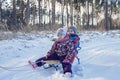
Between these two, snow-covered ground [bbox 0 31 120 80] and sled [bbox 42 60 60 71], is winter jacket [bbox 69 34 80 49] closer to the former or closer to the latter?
snow-covered ground [bbox 0 31 120 80]

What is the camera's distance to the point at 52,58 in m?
6.11

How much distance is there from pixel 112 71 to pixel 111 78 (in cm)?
32

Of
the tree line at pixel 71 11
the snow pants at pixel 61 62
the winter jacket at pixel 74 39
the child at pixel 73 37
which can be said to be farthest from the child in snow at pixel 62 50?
the tree line at pixel 71 11

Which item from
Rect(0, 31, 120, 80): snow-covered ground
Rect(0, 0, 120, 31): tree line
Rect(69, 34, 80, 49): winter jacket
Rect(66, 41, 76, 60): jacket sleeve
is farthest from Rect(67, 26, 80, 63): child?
Rect(0, 0, 120, 31): tree line

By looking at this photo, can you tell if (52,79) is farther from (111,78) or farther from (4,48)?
(4,48)

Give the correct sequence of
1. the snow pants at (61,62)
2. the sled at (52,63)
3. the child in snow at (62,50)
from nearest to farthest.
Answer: the snow pants at (61,62) < the child in snow at (62,50) < the sled at (52,63)

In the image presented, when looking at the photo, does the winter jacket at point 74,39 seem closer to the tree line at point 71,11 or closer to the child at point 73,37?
the child at point 73,37

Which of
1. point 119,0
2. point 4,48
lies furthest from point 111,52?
point 119,0

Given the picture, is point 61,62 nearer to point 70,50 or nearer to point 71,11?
point 70,50

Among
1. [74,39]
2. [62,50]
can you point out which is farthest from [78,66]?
[74,39]

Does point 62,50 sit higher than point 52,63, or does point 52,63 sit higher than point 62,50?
point 62,50

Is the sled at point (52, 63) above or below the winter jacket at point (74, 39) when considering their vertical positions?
below

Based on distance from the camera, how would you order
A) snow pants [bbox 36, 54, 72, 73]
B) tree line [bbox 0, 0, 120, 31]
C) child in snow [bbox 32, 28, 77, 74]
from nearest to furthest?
snow pants [bbox 36, 54, 72, 73]
child in snow [bbox 32, 28, 77, 74]
tree line [bbox 0, 0, 120, 31]

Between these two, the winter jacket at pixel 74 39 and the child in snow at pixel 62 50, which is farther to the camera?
the winter jacket at pixel 74 39
